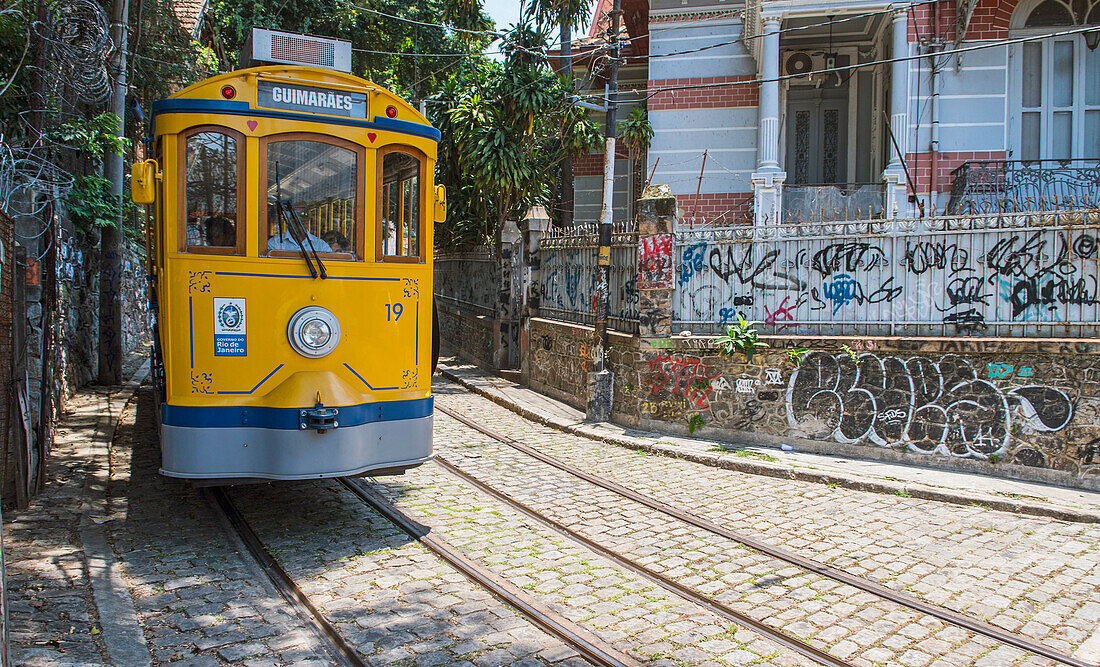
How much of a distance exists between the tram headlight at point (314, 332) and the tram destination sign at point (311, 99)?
162 centimetres

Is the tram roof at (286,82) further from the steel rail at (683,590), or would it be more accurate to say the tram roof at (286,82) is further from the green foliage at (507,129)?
the green foliage at (507,129)

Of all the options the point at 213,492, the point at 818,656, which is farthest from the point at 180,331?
the point at 818,656

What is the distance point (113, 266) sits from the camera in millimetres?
13406

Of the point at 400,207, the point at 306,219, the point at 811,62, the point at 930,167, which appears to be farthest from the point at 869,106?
the point at 306,219

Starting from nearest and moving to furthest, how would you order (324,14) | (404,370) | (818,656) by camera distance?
(818,656) → (404,370) → (324,14)

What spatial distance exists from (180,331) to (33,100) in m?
6.21

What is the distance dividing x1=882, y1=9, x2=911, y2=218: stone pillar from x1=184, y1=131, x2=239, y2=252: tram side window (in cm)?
1372

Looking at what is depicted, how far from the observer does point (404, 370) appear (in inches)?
268

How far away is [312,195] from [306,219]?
0.21 metres

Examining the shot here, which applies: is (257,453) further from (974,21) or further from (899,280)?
(974,21)

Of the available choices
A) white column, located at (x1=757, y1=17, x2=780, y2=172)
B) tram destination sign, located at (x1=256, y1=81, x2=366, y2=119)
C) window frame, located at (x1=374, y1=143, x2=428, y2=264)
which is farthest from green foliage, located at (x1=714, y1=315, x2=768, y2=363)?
white column, located at (x1=757, y1=17, x2=780, y2=172)

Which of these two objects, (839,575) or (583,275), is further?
(583,275)

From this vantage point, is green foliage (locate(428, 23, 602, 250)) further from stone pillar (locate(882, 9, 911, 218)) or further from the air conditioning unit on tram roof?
the air conditioning unit on tram roof

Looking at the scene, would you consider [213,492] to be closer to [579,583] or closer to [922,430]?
[579,583]
